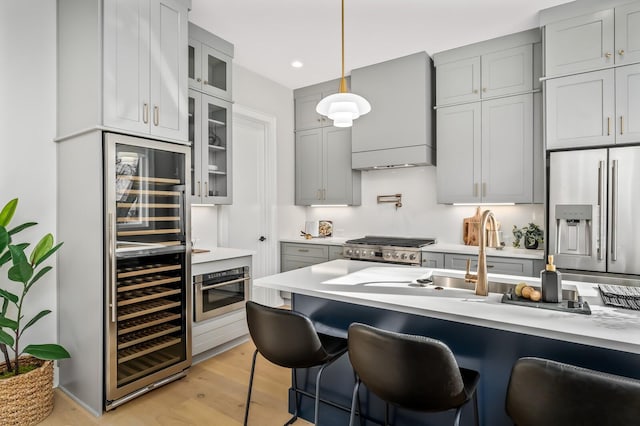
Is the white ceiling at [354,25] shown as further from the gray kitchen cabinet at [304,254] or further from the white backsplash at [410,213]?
the gray kitchen cabinet at [304,254]

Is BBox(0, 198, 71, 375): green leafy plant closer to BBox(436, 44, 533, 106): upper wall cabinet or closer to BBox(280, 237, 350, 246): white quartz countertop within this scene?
BBox(280, 237, 350, 246): white quartz countertop

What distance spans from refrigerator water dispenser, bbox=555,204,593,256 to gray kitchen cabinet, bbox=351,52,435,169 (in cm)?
140

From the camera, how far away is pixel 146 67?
250cm

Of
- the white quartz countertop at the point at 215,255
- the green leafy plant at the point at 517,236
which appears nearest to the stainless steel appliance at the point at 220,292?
the white quartz countertop at the point at 215,255

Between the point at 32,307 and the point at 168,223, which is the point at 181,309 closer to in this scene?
the point at 168,223

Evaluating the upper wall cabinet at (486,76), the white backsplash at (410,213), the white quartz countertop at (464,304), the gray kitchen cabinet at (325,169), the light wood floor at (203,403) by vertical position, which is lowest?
the light wood floor at (203,403)

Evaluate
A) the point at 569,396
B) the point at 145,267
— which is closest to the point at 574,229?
the point at 569,396

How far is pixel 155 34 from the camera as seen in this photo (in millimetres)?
2561

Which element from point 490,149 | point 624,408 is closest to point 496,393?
point 624,408

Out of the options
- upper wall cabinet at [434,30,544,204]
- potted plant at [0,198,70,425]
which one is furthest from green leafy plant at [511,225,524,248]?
potted plant at [0,198,70,425]

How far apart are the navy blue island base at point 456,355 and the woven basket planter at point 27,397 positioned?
5.02 feet

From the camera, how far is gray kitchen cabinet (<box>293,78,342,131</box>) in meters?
4.64

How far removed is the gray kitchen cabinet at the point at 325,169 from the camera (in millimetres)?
4566

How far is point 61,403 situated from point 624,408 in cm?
304
